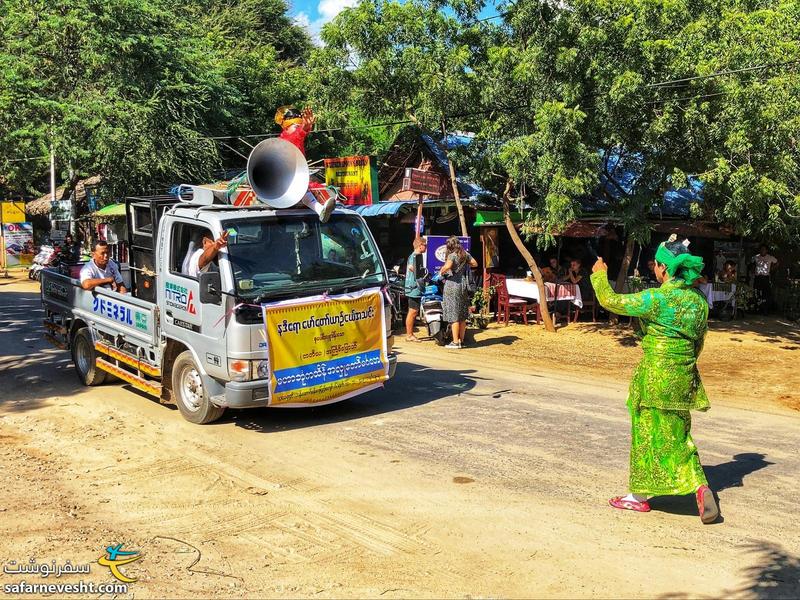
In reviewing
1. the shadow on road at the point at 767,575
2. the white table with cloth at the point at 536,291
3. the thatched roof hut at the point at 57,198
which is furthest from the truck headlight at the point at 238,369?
the thatched roof hut at the point at 57,198

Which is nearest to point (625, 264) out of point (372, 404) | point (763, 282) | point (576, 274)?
point (576, 274)

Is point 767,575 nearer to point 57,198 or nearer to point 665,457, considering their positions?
point 665,457

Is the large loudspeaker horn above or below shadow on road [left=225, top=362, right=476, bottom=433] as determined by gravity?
above

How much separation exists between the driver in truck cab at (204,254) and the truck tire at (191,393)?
0.89 m

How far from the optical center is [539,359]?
1355 centimetres

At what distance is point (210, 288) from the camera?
744 cm

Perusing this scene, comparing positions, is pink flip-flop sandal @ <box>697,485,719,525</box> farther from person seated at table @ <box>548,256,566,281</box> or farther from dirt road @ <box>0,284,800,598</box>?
person seated at table @ <box>548,256,566,281</box>

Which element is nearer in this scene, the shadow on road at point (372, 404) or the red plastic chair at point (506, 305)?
the shadow on road at point (372, 404)

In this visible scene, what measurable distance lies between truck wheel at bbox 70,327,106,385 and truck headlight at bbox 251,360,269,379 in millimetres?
3528

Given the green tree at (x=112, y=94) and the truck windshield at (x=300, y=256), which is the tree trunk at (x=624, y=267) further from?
the green tree at (x=112, y=94)

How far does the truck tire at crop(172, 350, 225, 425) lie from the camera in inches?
315

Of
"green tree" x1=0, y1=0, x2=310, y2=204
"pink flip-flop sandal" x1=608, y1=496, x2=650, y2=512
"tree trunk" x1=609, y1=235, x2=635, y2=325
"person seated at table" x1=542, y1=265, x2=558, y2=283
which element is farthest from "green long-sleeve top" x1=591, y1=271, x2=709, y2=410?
"green tree" x1=0, y1=0, x2=310, y2=204

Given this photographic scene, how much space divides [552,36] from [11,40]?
18.3 metres

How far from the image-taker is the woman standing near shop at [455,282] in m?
13.6
